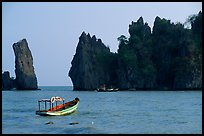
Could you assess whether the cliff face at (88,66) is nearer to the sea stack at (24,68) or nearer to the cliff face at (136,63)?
the cliff face at (136,63)

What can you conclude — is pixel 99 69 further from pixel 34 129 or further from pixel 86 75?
pixel 34 129

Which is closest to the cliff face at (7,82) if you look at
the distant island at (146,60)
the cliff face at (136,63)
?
the distant island at (146,60)

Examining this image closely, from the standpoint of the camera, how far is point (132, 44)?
123 metres

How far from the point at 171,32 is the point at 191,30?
6.12m

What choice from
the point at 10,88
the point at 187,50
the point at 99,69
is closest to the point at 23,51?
the point at 10,88

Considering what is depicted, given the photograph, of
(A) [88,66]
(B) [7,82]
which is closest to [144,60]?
(A) [88,66]

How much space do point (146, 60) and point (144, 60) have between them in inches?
25.4

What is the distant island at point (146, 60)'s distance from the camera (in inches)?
4400

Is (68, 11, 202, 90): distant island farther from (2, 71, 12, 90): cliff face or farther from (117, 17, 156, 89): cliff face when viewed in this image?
(2, 71, 12, 90): cliff face

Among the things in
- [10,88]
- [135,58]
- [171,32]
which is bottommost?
[10,88]

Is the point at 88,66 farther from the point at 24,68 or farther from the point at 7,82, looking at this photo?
the point at 7,82

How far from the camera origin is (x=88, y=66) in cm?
12519

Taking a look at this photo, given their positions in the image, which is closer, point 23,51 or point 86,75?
point 86,75

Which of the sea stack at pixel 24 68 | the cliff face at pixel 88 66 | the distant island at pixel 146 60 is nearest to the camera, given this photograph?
the distant island at pixel 146 60
